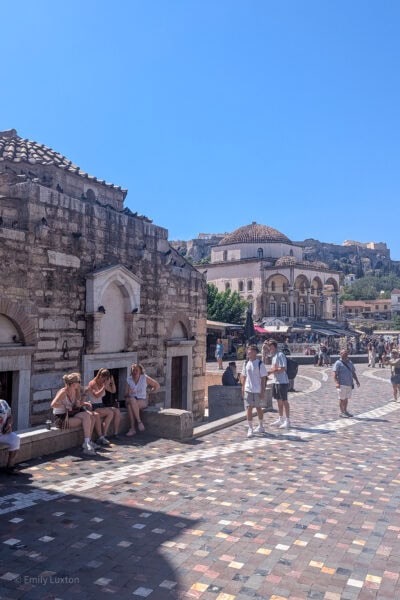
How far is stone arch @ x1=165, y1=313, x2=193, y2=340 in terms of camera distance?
42.1ft

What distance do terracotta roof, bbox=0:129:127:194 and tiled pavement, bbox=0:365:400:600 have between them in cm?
842

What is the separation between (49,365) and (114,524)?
4.50m

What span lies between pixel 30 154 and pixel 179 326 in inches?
240

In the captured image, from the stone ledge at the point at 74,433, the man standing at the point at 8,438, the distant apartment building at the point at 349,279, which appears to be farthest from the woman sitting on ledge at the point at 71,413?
the distant apartment building at the point at 349,279

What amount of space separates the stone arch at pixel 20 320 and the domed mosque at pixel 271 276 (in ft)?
142

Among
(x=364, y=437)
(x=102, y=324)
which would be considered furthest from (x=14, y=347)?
(x=364, y=437)

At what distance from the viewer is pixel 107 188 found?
15.6m

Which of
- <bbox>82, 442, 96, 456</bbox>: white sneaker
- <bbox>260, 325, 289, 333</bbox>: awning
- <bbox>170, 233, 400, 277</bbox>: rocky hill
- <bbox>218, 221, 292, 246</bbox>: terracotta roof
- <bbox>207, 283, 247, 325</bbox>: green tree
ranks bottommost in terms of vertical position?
<bbox>82, 442, 96, 456</bbox>: white sneaker

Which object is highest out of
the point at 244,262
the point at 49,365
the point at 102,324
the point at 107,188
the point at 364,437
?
the point at 244,262

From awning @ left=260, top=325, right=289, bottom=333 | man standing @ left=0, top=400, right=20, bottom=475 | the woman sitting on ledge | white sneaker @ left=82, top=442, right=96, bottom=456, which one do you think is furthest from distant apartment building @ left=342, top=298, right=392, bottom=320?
man standing @ left=0, top=400, right=20, bottom=475

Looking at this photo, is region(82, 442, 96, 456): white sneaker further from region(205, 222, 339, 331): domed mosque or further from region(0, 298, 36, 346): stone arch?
region(205, 222, 339, 331): domed mosque

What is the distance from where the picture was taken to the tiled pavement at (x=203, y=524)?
3.79 metres

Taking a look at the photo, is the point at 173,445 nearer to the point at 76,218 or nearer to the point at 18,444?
the point at 18,444

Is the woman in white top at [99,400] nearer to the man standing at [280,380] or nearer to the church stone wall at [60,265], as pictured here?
the church stone wall at [60,265]
